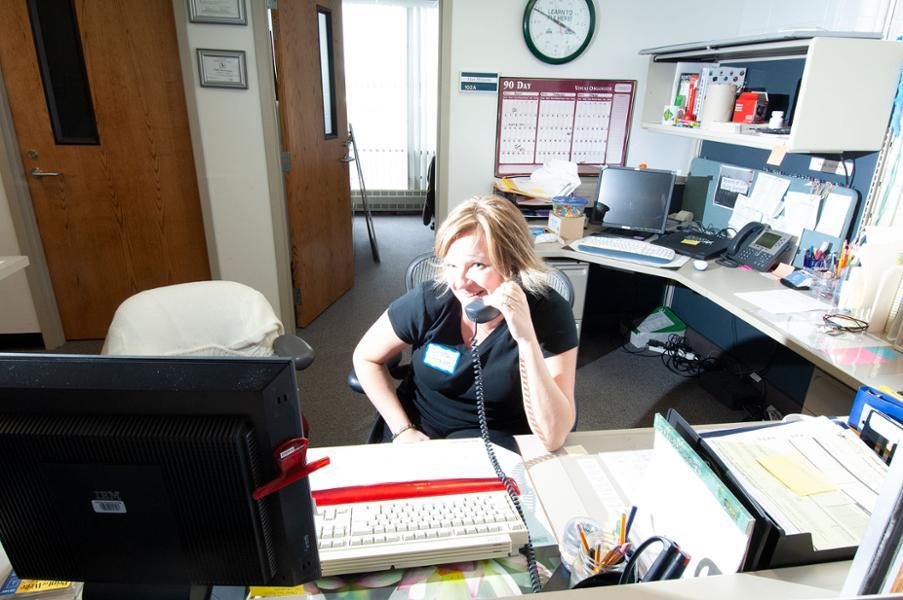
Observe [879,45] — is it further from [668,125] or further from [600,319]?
[600,319]

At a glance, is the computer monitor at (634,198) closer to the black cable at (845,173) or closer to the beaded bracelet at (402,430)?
the black cable at (845,173)

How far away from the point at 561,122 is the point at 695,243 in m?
1.09

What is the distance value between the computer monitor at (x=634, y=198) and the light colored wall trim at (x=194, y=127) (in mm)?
2169

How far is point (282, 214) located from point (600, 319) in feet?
6.97

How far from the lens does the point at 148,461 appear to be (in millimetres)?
670

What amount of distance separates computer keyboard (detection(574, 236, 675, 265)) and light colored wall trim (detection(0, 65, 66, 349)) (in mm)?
2894

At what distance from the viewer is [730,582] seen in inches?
29.1

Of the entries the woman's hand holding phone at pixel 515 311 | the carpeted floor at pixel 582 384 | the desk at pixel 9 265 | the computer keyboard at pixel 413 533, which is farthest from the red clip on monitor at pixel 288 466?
the desk at pixel 9 265

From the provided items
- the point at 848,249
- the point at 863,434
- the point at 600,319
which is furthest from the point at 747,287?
the point at 600,319

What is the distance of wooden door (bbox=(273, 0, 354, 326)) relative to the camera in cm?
302

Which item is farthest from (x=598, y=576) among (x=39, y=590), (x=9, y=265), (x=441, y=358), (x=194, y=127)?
(x=194, y=127)

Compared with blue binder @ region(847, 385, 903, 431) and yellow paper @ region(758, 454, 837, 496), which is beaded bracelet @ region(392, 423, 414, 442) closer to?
yellow paper @ region(758, 454, 837, 496)

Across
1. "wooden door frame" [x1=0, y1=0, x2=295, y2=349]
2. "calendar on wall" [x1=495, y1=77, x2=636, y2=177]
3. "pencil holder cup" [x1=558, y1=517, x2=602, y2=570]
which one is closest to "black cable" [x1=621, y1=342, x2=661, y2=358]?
"calendar on wall" [x1=495, y1=77, x2=636, y2=177]

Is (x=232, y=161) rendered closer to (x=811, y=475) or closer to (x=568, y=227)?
(x=568, y=227)
